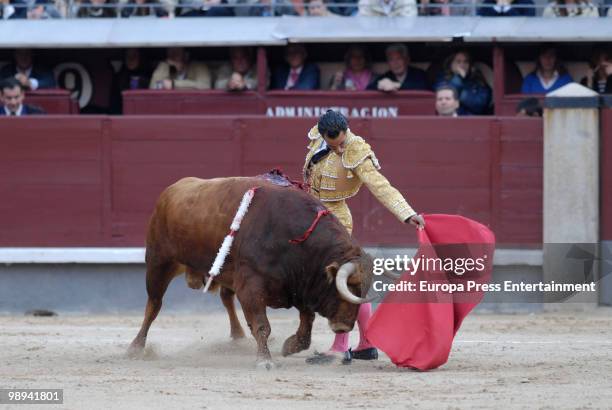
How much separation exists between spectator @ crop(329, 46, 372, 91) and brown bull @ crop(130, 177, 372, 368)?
161 inches

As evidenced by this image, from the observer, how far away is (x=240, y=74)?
10.9 m

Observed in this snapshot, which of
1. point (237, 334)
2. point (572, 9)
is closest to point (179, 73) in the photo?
point (572, 9)

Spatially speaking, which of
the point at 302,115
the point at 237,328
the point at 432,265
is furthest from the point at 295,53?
the point at 432,265

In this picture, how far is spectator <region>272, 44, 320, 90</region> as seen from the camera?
10.7 metres

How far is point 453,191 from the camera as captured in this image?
966cm

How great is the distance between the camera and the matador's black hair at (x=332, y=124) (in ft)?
20.8

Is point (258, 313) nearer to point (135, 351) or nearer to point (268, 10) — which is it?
point (135, 351)

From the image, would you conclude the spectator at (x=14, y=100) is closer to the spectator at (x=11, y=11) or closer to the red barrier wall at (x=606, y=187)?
the spectator at (x=11, y=11)

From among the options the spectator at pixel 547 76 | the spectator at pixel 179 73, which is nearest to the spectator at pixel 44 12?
the spectator at pixel 179 73

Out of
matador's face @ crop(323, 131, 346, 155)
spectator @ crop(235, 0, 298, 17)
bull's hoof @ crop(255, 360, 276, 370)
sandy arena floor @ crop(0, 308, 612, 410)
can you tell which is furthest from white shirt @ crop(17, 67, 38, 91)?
bull's hoof @ crop(255, 360, 276, 370)

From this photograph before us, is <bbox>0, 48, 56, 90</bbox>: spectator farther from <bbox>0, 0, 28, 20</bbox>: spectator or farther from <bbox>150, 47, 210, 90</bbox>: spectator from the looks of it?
<bbox>150, 47, 210, 90</bbox>: spectator

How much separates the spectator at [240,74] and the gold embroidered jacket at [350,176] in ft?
13.4

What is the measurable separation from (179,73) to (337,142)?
15.8 feet

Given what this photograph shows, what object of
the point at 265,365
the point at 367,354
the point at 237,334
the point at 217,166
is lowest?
the point at 237,334
